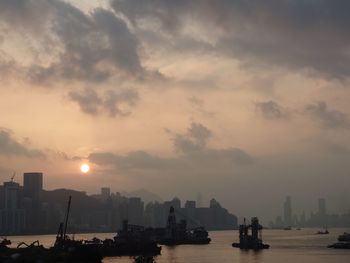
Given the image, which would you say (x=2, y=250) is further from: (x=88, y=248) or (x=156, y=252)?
(x=156, y=252)

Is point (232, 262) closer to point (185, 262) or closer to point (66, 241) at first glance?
point (185, 262)

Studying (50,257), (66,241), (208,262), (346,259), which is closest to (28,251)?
(50,257)

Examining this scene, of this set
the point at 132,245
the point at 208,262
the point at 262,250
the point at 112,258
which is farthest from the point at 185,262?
the point at 262,250

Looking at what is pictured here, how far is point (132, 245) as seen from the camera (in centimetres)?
17850

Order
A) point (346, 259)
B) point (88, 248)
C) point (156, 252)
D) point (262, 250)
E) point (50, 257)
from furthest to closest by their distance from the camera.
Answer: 1. point (262, 250)
2. point (156, 252)
3. point (346, 259)
4. point (88, 248)
5. point (50, 257)

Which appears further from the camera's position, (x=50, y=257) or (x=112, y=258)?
(x=112, y=258)

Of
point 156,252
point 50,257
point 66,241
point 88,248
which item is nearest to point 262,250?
point 156,252

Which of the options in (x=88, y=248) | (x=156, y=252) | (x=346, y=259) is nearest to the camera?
(x=88, y=248)

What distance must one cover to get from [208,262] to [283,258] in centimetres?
2475

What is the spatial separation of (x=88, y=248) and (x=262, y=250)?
294 feet

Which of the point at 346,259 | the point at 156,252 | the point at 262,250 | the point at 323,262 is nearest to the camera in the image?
the point at 323,262

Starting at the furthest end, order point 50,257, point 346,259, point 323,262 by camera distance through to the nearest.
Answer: point 346,259, point 323,262, point 50,257

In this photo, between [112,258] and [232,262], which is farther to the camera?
[112,258]

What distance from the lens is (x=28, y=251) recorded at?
412ft
